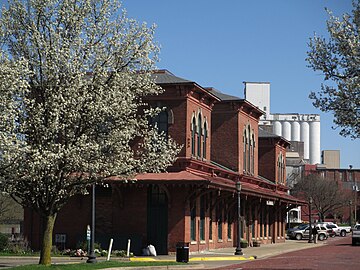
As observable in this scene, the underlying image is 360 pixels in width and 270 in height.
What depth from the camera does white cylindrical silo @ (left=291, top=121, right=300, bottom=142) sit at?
178m

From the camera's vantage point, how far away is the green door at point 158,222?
39.4 m

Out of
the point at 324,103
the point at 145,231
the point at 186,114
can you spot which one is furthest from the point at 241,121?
the point at 324,103

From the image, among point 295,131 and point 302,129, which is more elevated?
point 302,129

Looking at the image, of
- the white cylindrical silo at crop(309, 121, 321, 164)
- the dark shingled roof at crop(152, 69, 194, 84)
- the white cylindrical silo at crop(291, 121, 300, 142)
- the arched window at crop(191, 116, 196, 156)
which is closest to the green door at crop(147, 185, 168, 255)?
the arched window at crop(191, 116, 196, 156)

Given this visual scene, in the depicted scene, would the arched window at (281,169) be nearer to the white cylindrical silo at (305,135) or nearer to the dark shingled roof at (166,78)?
the dark shingled roof at (166,78)

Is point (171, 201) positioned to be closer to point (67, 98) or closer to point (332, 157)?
point (67, 98)

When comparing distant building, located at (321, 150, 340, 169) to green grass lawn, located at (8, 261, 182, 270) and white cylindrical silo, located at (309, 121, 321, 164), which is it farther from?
green grass lawn, located at (8, 261, 182, 270)

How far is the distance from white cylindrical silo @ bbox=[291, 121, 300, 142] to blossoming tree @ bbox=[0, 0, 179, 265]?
6047 inches

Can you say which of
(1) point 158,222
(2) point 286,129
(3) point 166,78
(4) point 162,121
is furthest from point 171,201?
(2) point 286,129

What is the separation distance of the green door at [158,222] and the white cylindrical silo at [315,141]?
472 feet

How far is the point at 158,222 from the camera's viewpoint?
3953 centimetres

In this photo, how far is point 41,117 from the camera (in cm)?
2508

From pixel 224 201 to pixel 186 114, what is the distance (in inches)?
342

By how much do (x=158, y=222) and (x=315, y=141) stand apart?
145986 mm
